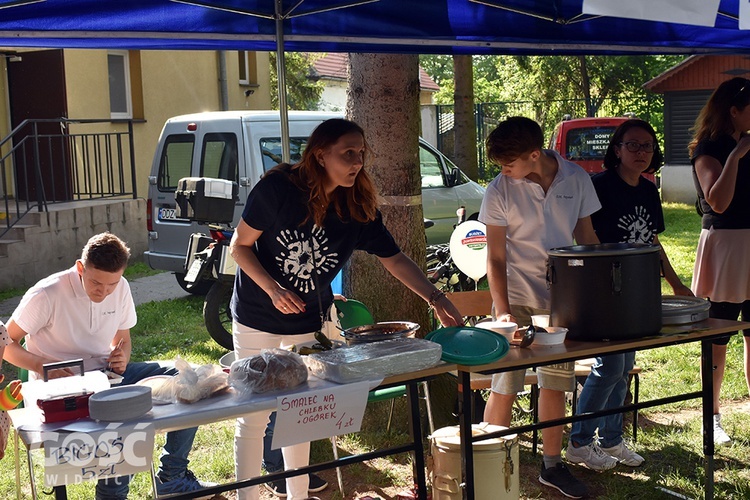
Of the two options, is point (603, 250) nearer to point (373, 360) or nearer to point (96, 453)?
point (373, 360)

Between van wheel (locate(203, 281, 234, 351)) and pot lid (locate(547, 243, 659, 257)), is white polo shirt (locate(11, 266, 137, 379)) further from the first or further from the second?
van wheel (locate(203, 281, 234, 351))

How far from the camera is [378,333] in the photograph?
3.49 meters

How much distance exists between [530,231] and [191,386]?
5.91 feet

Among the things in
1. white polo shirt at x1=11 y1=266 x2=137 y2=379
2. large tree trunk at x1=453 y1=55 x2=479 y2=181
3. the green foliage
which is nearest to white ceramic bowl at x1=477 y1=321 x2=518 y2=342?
white polo shirt at x1=11 y1=266 x2=137 y2=379

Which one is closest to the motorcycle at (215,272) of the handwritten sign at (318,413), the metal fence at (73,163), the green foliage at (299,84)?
the handwritten sign at (318,413)

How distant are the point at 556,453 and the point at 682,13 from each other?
2.07 meters

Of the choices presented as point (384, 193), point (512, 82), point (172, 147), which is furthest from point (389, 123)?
point (512, 82)

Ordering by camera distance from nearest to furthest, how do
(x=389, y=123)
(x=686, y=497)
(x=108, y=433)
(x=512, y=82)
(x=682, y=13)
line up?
1. (x=108, y=433)
2. (x=682, y=13)
3. (x=686, y=497)
4. (x=389, y=123)
5. (x=512, y=82)

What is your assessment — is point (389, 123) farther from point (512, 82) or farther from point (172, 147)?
point (512, 82)

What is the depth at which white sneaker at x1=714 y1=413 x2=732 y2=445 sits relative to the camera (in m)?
4.73

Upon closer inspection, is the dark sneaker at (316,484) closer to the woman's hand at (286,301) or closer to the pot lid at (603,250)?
the woman's hand at (286,301)

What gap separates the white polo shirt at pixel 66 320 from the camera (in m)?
3.79

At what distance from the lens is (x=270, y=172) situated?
11.7ft

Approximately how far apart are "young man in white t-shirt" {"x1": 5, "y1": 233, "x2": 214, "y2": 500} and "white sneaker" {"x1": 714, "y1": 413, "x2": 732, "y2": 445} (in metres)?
2.75
